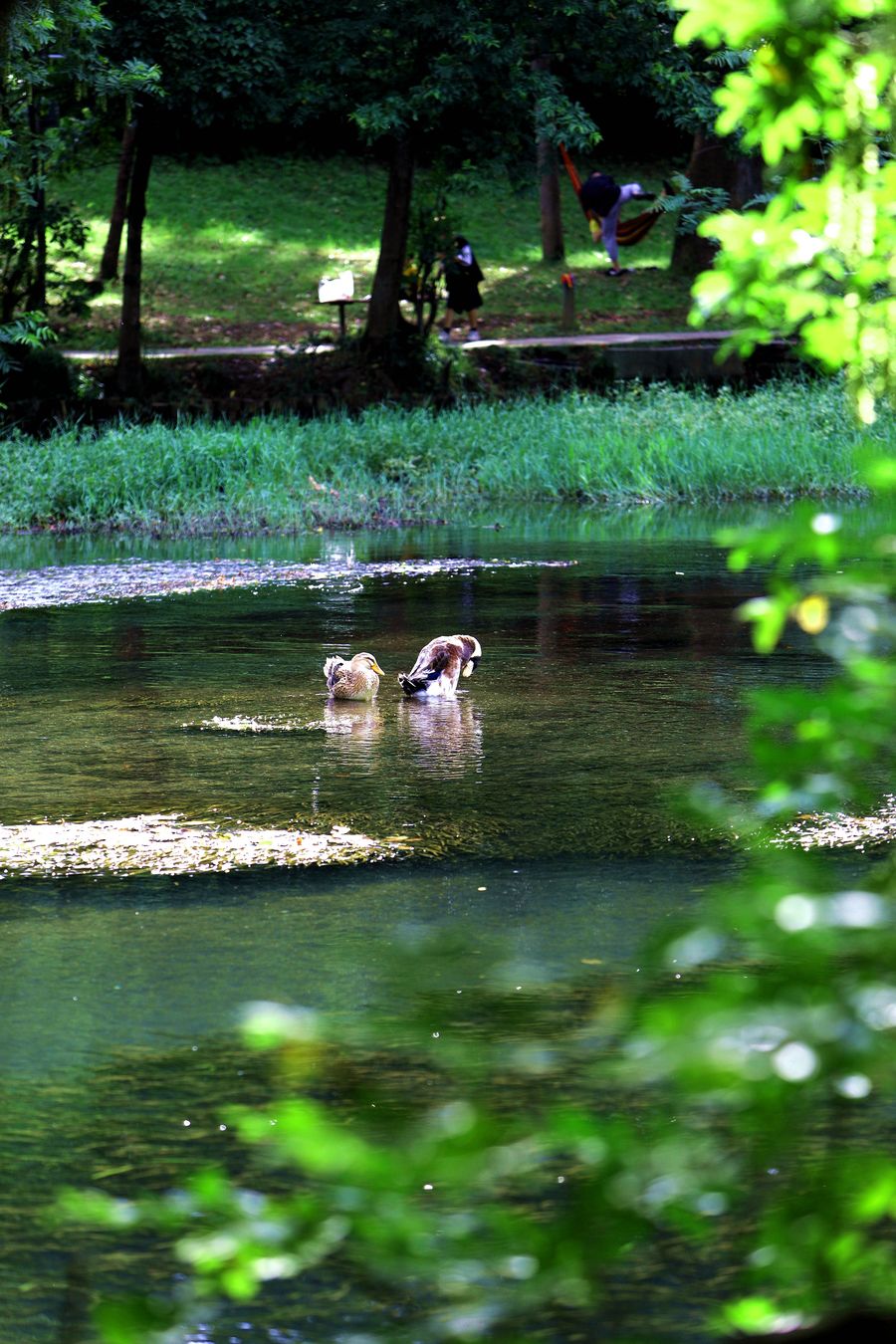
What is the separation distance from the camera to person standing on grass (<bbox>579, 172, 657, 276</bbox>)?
34.2 m

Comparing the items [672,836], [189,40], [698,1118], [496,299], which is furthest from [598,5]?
[698,1118]

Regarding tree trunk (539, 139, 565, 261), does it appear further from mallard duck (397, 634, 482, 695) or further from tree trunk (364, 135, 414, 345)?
mallard duck (397, 634, 482, 695)

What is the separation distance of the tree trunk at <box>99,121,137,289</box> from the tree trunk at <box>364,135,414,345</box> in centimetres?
363

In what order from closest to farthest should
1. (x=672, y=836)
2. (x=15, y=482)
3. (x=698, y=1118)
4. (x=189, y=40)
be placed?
(x=698, y=1118) < (x=672, y=836) < (x=15, y=482) < (x=189, y=40)

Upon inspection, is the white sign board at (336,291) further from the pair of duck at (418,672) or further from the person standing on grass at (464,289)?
the pair of duck at (418,672)

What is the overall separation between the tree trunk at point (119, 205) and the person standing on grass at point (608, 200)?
304 inches

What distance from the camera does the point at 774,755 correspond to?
5.69ft

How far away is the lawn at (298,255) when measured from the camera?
111 feet

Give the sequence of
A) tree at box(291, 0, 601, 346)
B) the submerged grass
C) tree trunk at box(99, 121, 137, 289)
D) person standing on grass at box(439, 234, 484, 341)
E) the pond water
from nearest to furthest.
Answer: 1. the pond water
2. the submerged grass
3. tree at box(291, 0, 601, 346)
4. tree trunk at box(99, 121, 137, 289)
5. person standing on grass at box(439, 234, 484, 341)

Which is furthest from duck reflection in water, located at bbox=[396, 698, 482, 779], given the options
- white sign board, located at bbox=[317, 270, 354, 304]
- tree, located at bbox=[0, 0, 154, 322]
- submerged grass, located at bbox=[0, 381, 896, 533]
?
white sign board, located at bbox=[317, 270, 354, 304]

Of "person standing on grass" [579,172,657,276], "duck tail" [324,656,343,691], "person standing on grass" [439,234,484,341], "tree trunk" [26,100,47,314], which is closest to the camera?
"duck tail" [324,656,343,691]

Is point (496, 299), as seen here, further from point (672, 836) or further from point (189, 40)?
point (672, 836)

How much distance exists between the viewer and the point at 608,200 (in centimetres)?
3522

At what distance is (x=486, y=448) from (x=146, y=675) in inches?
517
